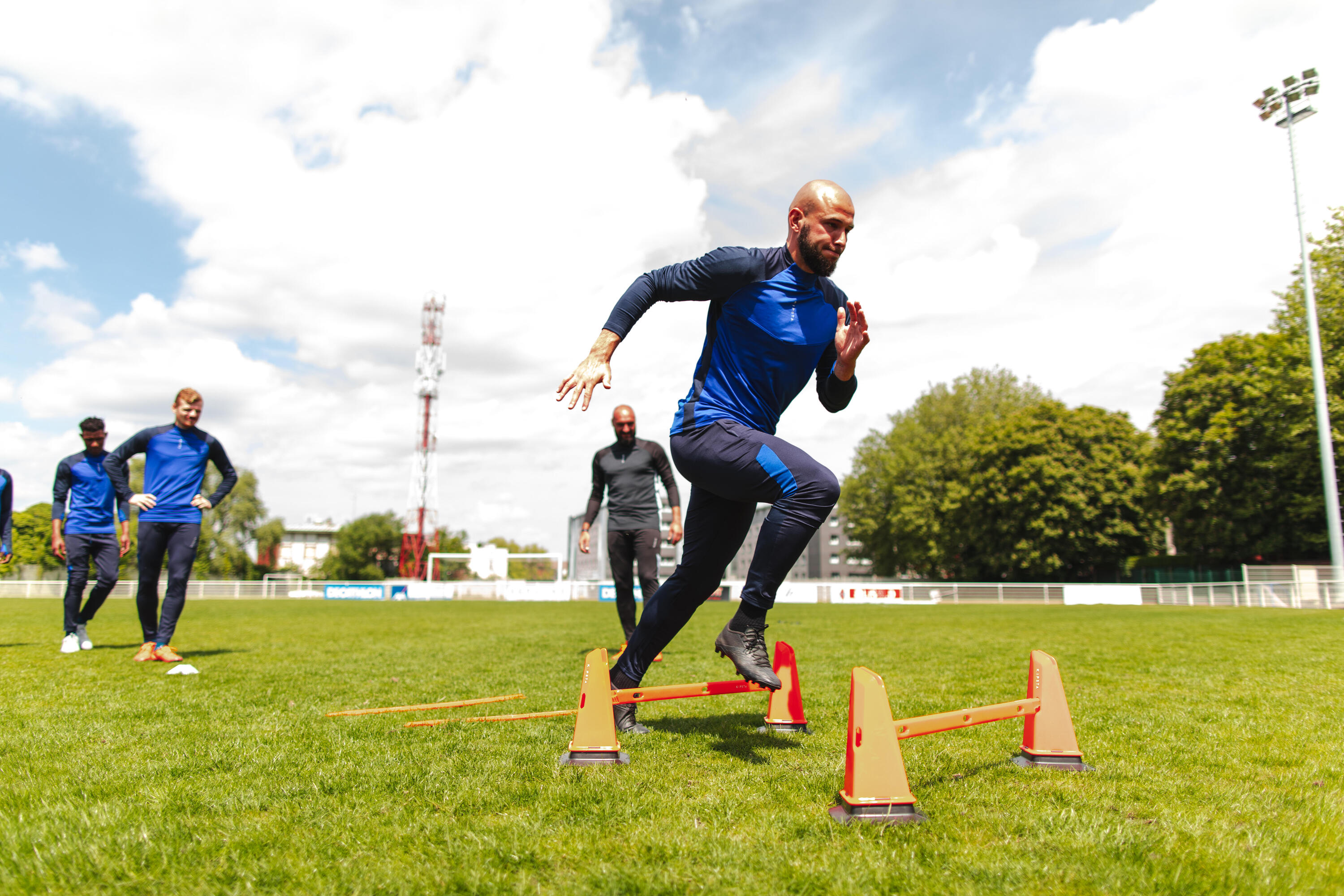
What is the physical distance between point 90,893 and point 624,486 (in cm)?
590

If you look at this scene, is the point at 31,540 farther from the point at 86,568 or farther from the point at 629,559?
the point at 629,559

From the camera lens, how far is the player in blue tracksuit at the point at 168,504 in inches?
276

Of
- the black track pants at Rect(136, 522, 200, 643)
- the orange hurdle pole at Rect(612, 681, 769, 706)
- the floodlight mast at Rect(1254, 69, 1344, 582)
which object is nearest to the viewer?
the orange hurdle pole at Rect(612, 681, 769, 706)

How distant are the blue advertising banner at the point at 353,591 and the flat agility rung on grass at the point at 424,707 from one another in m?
43.0

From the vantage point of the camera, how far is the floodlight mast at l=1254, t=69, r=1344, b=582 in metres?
23.7

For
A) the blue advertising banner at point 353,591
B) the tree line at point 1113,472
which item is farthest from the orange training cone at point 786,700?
the blue advertising banner at point 353,591

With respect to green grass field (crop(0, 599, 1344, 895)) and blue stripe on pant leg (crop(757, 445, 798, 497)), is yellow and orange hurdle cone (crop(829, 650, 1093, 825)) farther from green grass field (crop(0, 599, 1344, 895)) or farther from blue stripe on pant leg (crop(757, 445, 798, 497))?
blue stripe on pant leg (crop(757, 445, 798, 497))

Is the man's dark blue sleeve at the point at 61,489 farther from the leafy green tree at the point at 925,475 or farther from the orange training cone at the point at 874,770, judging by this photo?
the leafy green tree at the point at 925,475

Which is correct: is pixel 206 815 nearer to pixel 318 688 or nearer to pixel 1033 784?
pixel 1033 784

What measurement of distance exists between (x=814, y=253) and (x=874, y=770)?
2.10 metres

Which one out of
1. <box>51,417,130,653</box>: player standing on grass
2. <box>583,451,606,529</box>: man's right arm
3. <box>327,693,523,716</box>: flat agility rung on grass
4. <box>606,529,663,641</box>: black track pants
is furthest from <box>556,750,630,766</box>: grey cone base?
<box>51,417,130,653</box>: player standing on grass

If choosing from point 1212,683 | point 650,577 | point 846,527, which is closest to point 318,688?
point 650,577

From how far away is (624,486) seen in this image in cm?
771

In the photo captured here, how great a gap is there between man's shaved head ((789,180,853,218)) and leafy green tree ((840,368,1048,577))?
155 feet
